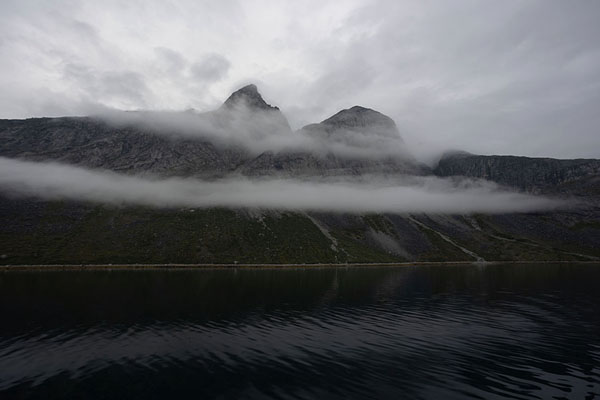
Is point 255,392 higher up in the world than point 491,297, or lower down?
higher up

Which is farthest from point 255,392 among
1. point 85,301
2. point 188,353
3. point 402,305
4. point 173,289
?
point 173,289

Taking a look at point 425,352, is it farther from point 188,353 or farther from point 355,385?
point 188,353

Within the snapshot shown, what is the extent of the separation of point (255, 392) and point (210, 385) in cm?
543

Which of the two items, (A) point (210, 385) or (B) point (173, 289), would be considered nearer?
(A) point (210, 385)

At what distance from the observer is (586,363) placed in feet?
145

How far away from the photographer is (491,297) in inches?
4122

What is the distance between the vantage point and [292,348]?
161 feet

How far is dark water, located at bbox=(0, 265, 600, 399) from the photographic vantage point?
3512cm

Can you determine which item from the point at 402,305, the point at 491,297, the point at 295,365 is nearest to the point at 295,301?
the point at 402,305

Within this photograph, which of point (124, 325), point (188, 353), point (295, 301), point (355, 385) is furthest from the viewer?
point (295, 301)

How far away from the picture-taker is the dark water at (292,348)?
3512cm

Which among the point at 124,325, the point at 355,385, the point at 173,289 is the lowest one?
the point at 173,289

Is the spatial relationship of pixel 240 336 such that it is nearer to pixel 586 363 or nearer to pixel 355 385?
pixel 355 385

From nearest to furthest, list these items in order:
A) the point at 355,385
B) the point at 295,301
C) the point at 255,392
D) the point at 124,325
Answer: the point at 255,392
the point at 355,385
the point at 124,325
the point at 295,301
